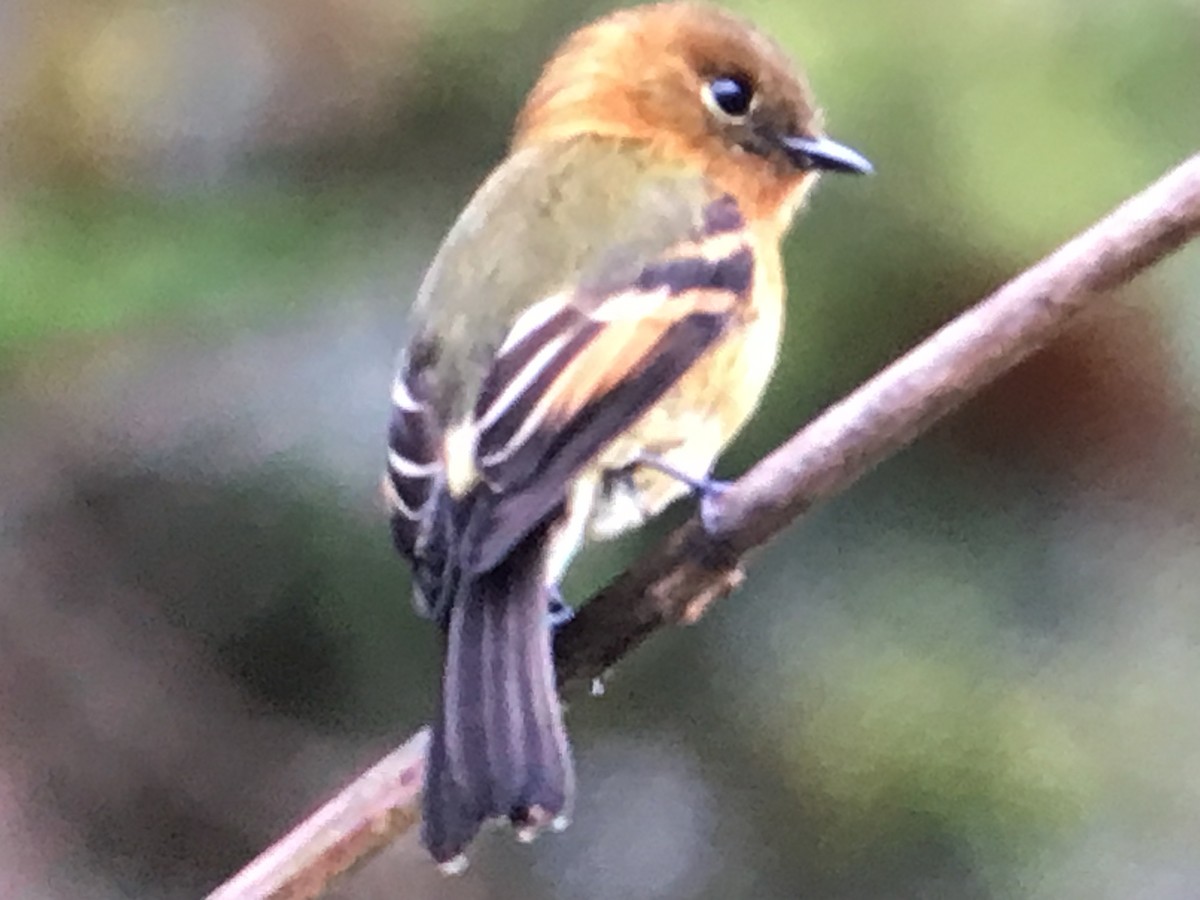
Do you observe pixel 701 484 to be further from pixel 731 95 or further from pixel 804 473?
pixel 731 95

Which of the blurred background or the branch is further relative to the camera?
the blurred background

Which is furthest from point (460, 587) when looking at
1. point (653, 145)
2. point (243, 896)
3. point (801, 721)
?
point (801, 721)

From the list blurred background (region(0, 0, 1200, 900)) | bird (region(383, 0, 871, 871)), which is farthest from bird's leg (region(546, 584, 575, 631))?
blurred background (region(0, 0, 1200, 900))

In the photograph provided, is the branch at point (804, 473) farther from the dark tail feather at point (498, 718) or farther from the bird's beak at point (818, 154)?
the bird's beak at point (818, 154)

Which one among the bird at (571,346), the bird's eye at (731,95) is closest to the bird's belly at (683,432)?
the bird at (571,346)

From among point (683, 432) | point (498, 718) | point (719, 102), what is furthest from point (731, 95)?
point (498, 718)

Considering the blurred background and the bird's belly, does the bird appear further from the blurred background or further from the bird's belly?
the blurred background
